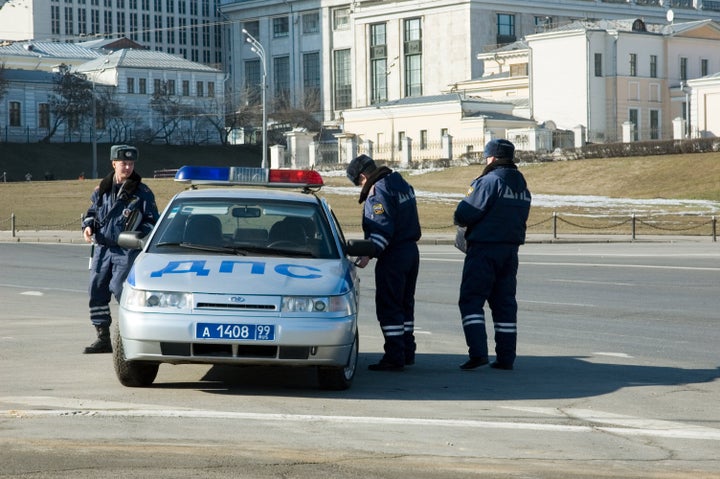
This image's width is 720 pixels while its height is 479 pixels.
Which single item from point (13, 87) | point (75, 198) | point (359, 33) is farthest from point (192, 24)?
point (75, 198)

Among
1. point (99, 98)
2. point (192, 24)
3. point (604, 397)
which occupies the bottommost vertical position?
point (604, 397)

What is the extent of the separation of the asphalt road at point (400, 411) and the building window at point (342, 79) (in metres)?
121

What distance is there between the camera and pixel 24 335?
564 inches

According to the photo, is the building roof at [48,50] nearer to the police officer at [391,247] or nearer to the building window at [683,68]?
the building window at [683,68]

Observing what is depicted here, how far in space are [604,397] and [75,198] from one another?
56.4m

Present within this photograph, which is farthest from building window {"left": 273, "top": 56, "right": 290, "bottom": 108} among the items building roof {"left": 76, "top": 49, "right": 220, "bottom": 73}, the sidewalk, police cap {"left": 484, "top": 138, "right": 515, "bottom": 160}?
police cap {"left": 484, "top": 138, "right": 515, "bottom": 160}

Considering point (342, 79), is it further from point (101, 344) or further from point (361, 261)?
point (361, 261)

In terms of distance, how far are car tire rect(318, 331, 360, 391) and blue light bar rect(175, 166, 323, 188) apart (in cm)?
187

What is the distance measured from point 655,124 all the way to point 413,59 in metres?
40.2

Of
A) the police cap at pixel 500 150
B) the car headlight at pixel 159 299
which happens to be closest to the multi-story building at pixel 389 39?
the police cap at pixel 500 150

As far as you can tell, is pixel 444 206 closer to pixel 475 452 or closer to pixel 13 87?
pixel 475 452

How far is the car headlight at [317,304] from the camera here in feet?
31.3

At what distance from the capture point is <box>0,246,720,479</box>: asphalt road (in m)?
7.23

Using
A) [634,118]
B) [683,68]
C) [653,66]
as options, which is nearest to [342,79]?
[683,68]
